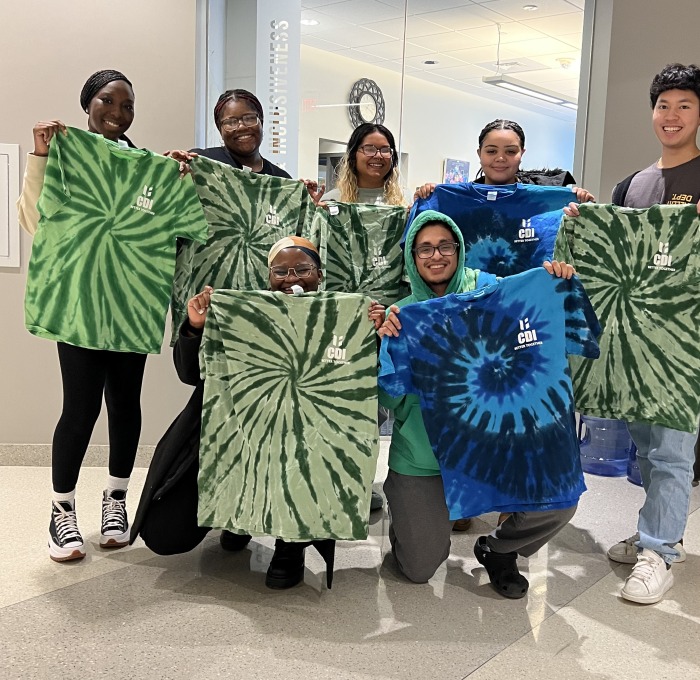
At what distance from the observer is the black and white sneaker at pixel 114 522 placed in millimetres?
2385

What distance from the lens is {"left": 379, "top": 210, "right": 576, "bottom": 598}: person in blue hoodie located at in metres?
2.12

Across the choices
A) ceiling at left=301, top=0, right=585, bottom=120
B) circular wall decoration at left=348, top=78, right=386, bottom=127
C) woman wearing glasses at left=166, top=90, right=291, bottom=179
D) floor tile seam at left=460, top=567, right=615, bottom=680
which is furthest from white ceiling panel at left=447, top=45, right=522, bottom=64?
floor tile seam at left=460, top=567, right=615, bottom=680

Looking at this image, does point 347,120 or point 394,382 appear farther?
Result: point 347,120

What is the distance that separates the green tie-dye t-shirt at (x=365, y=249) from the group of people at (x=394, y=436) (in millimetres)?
221

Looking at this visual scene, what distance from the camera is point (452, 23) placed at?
4.52m

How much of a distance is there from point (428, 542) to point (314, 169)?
8.16 ft

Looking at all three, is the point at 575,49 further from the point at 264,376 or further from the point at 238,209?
the point at 264,376

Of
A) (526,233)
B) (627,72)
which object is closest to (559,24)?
(627,72)

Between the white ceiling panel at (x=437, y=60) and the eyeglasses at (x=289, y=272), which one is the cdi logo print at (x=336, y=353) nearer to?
the eyeglasses at (x=289, y=272)

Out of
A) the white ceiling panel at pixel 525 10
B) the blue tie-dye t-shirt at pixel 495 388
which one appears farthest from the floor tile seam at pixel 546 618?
the white ceiling panel at pixel 525 10

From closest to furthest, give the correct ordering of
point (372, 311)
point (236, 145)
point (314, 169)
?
point (372, 311) < point (236, 145) < point (314, 169)

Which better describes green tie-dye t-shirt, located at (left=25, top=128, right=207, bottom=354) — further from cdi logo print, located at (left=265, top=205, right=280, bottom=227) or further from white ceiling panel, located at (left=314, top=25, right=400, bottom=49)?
white ceiling panel, located at (left=314, top=25, right=400, bottom=49)

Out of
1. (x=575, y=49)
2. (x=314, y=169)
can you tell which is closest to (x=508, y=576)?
(x=314, y=169)

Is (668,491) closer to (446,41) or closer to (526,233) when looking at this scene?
(526,233)
